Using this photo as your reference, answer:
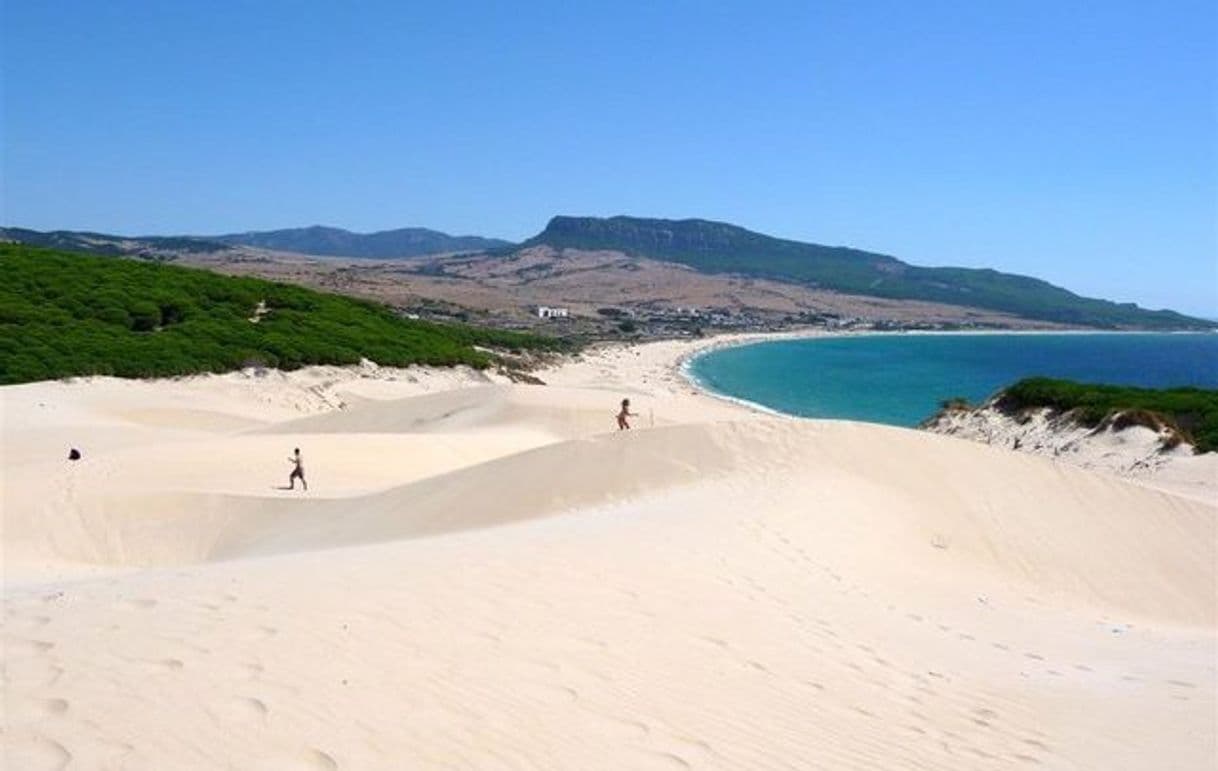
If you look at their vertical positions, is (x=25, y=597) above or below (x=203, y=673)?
below

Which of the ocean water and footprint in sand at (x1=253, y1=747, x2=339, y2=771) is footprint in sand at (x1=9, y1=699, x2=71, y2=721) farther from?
the ocean water

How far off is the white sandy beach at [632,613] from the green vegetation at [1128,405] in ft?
54.9

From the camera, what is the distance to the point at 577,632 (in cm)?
745

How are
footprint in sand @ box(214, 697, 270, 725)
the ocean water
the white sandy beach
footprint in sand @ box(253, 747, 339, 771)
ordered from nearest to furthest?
footprint in sand @ box(253, 747, 339, 771) < footprint in sand @ box(214, 697, 270, 725) < the white sandy beach < the ocean water

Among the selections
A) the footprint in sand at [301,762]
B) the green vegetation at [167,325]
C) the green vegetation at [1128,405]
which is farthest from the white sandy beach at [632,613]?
the green vegetation at [167,325]

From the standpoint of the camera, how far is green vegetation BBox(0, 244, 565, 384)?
44312 millimetres

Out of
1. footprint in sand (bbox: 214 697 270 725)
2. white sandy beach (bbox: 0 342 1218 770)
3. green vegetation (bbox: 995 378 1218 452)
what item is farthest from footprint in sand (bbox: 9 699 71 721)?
green vegetation (bbox: 995 378 1218 452)

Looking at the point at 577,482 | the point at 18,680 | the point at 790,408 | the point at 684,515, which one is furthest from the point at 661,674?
the point at 790,408

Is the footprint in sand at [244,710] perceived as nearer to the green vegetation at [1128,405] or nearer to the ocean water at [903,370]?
the green vegetation at [1128,405]

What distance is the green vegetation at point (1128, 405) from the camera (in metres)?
32.0

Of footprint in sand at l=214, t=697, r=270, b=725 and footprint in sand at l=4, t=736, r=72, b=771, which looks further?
footprint in sand at l=214, t=697, r=270, b=725

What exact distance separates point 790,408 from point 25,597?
59290 mm

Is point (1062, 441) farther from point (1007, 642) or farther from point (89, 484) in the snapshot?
point (89, 484)

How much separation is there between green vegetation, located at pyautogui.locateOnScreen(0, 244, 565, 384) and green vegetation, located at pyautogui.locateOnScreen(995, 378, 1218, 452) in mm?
33870
